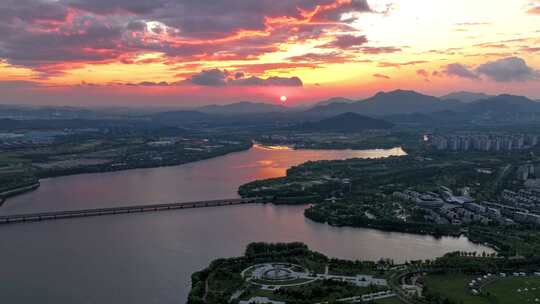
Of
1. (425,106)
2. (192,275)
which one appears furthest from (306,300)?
(425,106)

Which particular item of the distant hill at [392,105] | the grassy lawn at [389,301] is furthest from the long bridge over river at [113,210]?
the distant hill at [392,105]

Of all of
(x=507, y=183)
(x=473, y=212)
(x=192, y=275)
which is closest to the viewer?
(x=192, y=275)

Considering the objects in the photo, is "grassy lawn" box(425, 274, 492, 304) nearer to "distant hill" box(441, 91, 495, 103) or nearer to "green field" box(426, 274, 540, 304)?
"green field" box(426, 274, 540, 304)

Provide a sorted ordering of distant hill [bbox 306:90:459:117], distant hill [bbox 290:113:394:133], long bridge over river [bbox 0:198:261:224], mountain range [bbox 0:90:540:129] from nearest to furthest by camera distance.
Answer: long bridge over river [bbox 0:198:261:224]
distant hill [bbox 290:113:394:133]
mountain range [bbox 0:90:540:129]
distant hill [bbox 306:90:459:117]

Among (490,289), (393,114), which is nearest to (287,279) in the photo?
(490,289)

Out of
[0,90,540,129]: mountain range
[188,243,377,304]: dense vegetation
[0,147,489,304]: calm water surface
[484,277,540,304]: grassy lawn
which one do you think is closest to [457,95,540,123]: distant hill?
[0,90,540,129]: mountain range

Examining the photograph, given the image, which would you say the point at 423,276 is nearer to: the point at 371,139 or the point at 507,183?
the point at 507,183

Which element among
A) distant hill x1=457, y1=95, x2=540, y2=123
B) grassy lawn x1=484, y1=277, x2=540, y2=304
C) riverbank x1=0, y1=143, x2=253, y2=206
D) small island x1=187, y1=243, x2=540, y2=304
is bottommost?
grassy lawn x1=484, y1=277, x2=540, y2=304
